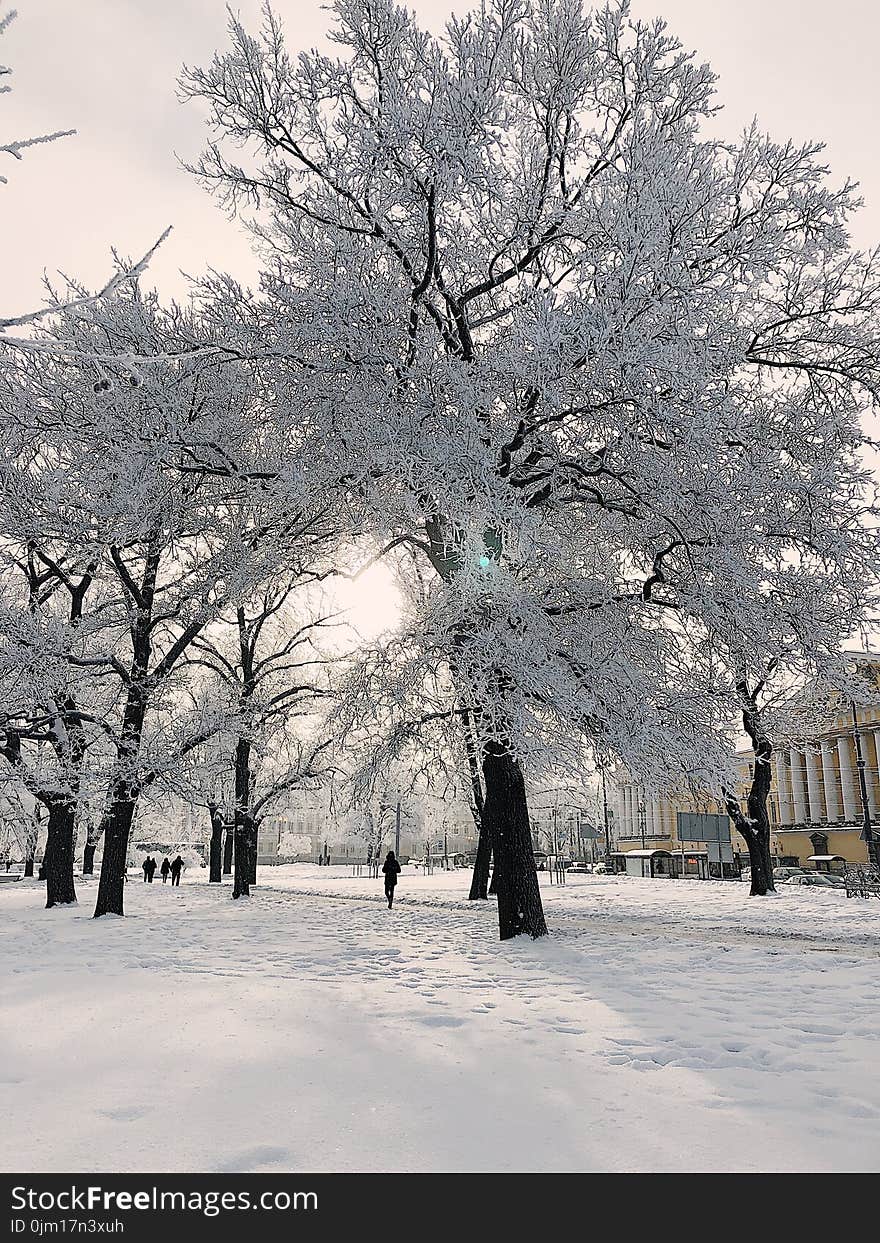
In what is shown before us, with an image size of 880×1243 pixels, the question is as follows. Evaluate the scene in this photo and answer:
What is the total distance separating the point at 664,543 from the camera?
12.6 metres

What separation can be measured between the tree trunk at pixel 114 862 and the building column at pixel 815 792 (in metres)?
63.9

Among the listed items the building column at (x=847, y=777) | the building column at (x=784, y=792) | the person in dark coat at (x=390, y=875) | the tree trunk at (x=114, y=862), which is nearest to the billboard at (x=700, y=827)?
the person in dark coat at (x=390, y=875)

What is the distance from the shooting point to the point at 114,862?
18938 millimetres

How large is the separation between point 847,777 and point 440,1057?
229 ft

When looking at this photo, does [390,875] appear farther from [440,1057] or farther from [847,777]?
[847,777]

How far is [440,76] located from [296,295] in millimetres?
3003

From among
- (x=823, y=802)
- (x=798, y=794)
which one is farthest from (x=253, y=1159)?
(x=798, y=794)

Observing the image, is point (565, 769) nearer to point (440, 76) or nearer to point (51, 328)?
point (440, 76)

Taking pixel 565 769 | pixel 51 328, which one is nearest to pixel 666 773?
pixel 565 769

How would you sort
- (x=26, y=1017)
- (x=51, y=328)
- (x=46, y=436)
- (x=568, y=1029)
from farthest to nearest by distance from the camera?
(x=51, y=328)
(x=46, y=436)
(x=26, y=1017)
(x=568, y=1029)

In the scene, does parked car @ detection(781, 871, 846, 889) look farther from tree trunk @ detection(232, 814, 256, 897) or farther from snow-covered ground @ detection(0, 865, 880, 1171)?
snow-covered ground @ detection(0, 865, 880, 1171)

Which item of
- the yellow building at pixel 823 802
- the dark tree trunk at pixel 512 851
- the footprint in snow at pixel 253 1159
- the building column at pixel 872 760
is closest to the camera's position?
the footprint in snow at pixel 253 1159

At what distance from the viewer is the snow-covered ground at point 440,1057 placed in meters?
4.29

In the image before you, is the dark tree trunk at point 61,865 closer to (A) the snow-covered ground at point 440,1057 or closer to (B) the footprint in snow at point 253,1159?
(A) the snow-covered ground at point 440,1057
